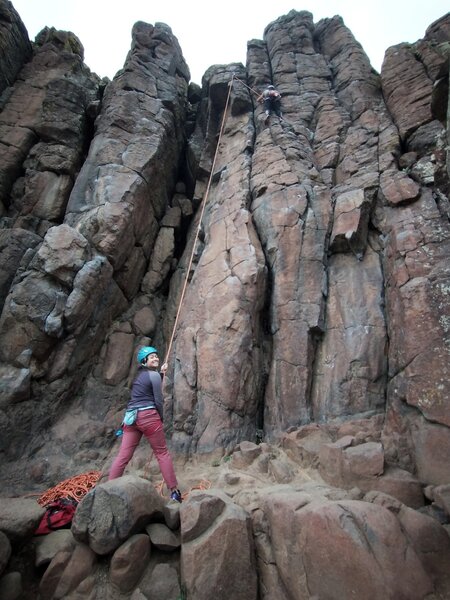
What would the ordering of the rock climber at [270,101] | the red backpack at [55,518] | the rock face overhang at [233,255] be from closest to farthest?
the red backpack at [55,518] < the rock face overhang at [233,255] < the rock climber at [270,101]

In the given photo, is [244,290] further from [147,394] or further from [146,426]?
[146,426]

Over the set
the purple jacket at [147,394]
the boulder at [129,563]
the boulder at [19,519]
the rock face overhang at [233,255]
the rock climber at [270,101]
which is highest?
the rock climber at [270,101]

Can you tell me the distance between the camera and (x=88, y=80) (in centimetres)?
1616

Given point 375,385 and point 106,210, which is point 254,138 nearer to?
point 106,210

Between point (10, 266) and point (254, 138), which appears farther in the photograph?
point (254, 138)

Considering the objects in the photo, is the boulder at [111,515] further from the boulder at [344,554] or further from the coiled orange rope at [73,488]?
the coiled orange rope at [73,488]

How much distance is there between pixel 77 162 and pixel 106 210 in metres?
4.20

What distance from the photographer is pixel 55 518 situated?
4.33m

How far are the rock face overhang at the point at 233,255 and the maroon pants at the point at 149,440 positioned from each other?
1944 millimetres

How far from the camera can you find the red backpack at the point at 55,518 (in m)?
4.21

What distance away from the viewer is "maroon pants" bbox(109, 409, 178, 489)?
568 cm

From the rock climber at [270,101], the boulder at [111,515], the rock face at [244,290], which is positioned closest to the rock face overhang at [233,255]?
the rock face at [244,290]

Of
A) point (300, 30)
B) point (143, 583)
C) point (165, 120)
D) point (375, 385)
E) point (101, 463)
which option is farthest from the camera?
point (300, 30)

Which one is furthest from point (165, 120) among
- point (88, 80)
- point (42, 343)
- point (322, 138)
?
point (42, 343)
